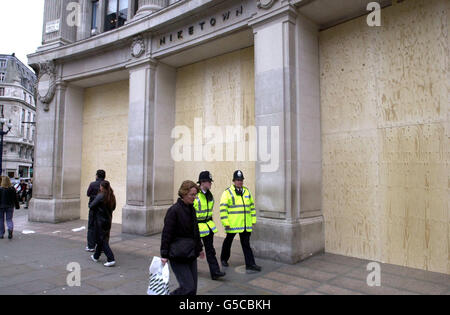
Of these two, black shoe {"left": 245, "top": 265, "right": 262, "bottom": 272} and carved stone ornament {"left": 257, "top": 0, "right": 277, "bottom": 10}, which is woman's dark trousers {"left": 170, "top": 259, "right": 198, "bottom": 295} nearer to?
black shoe {"left": 245, "top": 265, "right": 262, "bottom": 272}

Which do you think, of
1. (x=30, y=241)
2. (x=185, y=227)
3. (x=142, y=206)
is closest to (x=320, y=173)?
(x=185, y=227)

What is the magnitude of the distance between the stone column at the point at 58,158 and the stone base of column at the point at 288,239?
8541 millimetres

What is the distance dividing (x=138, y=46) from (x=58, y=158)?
18.0 feet

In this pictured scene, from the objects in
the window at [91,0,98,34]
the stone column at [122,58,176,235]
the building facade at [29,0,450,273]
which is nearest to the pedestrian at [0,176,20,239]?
the stone column at [122,58,176,235]

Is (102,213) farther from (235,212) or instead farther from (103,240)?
(235,212)

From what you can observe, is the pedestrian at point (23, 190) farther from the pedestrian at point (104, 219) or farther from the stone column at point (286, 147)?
the stone column at point (286, 147)

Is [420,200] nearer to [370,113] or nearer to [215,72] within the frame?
[370,113]

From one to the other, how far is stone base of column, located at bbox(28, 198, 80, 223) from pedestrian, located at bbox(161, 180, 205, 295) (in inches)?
389

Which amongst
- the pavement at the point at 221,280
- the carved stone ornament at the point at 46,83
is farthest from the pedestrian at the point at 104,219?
the carved stone ornament at the point at 46,83

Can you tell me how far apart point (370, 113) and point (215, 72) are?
4.68m

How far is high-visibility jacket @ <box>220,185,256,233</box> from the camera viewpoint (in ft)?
19.8

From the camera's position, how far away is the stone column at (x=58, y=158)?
12391 millimetres

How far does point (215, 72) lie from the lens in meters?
9.79

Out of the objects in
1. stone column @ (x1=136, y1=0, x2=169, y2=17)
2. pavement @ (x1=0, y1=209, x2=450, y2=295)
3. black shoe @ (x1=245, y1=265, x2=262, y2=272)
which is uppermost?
stone column @ (x1=136, y1=0, x2=169, y2=17)
